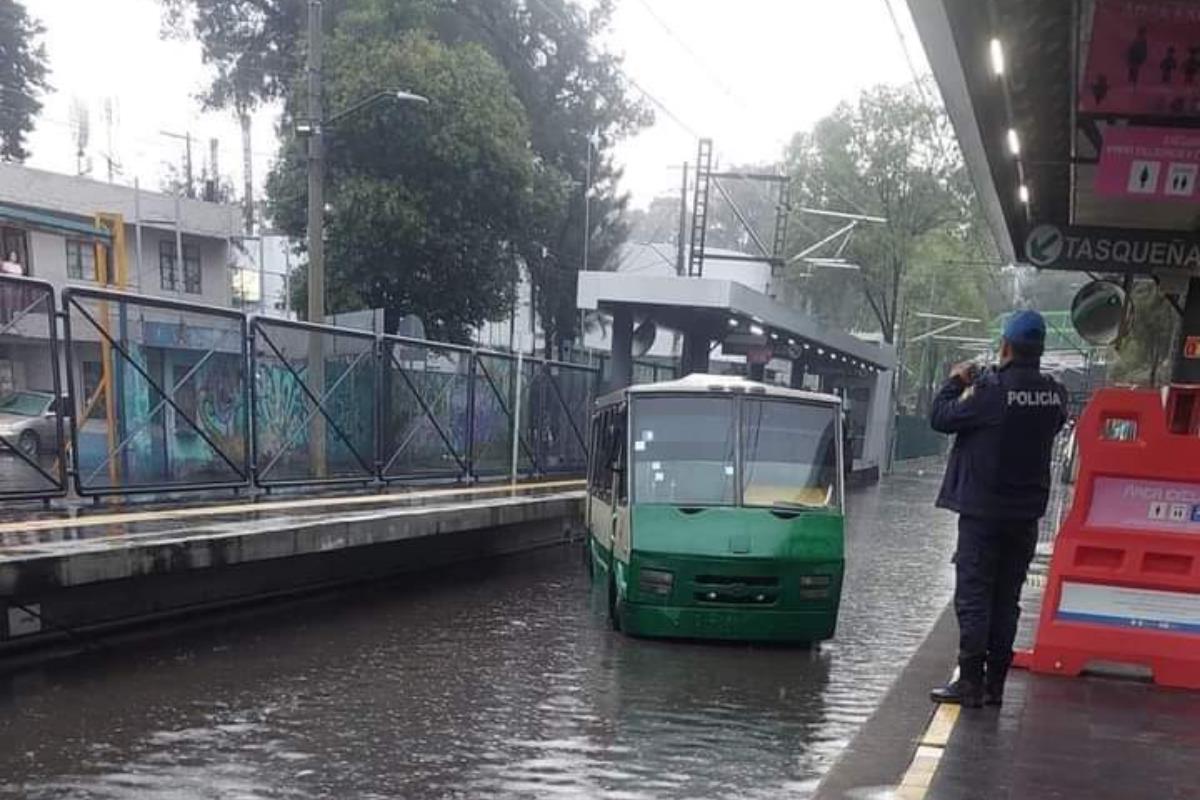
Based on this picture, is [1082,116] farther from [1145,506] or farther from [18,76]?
[18,76]

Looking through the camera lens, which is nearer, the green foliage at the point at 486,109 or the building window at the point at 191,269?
the green foliage at the point at 486,109

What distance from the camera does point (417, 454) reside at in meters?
13.2

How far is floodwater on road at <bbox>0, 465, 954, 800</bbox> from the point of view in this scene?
16.7 ft

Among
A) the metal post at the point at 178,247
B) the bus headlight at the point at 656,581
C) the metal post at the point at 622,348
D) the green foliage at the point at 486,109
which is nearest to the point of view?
the bus headlight at the point at 656,581

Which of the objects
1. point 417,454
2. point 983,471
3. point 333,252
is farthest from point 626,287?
point 983,471

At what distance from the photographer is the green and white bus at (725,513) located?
807cm

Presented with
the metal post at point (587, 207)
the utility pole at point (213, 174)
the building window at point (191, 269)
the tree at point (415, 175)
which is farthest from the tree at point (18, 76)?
the metal post at point (587, 207)

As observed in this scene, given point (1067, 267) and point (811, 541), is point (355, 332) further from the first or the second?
point (1067, 267)

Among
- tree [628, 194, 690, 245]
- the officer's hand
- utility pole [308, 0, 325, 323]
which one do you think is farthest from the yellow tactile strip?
tree [628, 194, 690, 245]

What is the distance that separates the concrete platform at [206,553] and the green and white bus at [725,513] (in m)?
2.57

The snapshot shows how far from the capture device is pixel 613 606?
29.1 ft

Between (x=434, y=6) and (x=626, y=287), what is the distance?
43.4 ft

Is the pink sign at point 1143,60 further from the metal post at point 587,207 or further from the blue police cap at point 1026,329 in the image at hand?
the metal post at point 587,207

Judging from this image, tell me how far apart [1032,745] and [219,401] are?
8102mm
